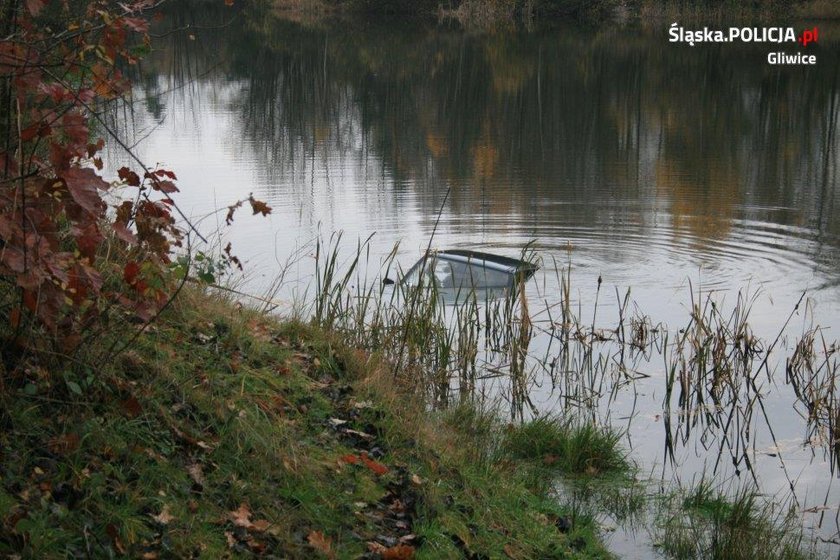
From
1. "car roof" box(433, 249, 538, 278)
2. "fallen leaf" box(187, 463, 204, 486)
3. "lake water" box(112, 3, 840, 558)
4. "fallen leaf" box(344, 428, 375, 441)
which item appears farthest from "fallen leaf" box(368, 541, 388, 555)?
"car roof" box(433, 249, 538, 278)

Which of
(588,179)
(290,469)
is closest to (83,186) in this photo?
(290,469)

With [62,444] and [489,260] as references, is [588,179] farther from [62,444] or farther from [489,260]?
[62,444]

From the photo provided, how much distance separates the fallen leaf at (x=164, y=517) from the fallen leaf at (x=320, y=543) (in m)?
0.60

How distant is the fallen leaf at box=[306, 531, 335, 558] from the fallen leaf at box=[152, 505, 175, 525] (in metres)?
0.60

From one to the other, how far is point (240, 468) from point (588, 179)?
1446 cm

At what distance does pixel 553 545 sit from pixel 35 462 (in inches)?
104

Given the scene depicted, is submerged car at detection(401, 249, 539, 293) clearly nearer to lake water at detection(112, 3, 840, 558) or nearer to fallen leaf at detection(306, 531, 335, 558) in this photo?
lake water at detection(112, 3, 840, 558)

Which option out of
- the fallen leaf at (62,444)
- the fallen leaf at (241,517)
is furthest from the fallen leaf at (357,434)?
the fallen leaf at (62,444)

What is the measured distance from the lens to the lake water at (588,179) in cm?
853

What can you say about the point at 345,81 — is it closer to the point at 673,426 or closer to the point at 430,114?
the point at 430,114

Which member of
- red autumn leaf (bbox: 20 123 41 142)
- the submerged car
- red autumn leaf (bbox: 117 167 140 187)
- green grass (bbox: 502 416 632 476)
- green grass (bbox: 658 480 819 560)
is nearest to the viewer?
red autumn leaf (bbox: 20 123 41 142)

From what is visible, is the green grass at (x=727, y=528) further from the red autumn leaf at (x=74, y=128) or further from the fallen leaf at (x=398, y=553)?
the red autumn leaf at (x=74, y=128)

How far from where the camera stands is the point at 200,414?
536 centimetres

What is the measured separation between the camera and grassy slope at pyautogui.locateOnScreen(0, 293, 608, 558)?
14.4 ft
